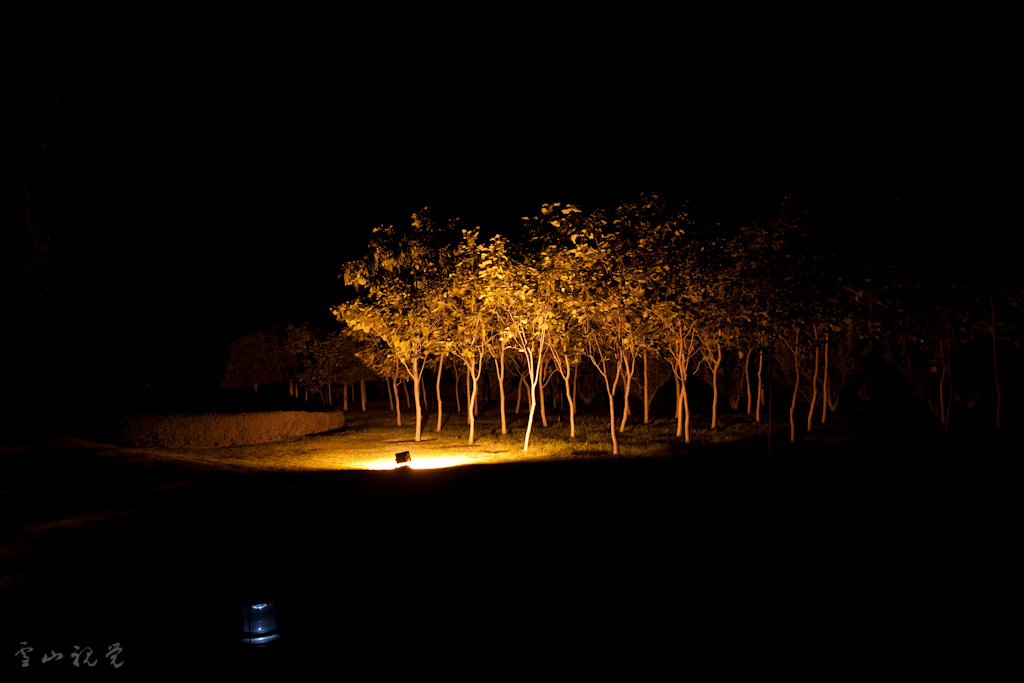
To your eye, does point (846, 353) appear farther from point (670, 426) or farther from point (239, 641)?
point (239, 641)

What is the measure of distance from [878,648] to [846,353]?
20.8 metres

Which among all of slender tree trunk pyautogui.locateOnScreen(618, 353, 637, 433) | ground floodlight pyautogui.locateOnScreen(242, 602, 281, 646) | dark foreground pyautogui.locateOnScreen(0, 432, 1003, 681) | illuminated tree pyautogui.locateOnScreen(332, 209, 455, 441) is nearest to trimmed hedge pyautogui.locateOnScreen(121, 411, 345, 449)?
illuminated tree pyautogui.locateOnScreen(332, 209, 455, 441)

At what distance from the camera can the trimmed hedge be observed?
19.4 m

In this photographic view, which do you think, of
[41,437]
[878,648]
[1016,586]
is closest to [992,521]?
[1016,586]

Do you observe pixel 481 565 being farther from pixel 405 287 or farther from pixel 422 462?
pixel 405 287

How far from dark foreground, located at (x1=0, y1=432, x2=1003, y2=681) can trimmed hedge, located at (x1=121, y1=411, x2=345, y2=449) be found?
7.91 m

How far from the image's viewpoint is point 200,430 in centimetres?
1966

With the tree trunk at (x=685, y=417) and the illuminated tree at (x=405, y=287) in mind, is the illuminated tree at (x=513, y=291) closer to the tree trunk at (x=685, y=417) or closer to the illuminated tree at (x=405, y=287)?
the illuminated tree at (x=405, y=287)

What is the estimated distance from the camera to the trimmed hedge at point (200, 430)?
19.4 metres

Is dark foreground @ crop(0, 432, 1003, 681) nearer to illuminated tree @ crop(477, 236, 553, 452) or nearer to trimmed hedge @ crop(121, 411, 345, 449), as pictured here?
illuminated tree @ crop(477, 236, 553, 452)

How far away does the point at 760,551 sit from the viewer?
7.59 metres

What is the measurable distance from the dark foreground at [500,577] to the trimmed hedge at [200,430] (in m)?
7.91

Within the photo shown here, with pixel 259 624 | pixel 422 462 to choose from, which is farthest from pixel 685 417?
pixel 259 624

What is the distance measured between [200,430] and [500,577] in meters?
15.8
